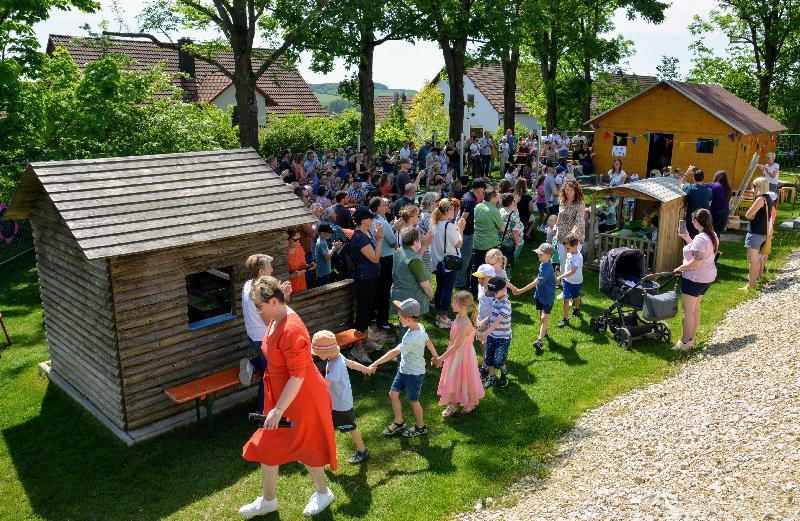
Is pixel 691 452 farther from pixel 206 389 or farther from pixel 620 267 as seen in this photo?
pixel 206 389

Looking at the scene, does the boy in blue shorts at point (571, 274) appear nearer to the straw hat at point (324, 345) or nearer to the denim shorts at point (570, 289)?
the denim shorts at point (570, 289)

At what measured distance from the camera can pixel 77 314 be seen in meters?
8.35

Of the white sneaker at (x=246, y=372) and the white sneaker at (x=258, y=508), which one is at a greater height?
the white sneaker at (x=246, y=372)

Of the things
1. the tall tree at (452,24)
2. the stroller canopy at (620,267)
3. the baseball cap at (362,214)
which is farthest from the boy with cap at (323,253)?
the tall tree at (452,24)

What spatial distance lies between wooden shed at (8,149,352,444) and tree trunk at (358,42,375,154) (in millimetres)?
15271

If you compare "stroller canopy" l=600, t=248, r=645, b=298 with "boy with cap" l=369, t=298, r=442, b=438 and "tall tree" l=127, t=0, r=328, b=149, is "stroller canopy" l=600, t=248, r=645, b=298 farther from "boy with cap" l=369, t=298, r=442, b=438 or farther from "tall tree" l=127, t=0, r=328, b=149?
"tall tree" l=127, t=0, r=328, b=149

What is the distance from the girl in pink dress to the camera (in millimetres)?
7559

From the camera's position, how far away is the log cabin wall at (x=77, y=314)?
25.4 ft

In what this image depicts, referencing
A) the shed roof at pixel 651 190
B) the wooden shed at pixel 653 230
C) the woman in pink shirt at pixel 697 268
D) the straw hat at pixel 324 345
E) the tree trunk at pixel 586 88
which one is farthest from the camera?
the tree trunk at pixel 586 88

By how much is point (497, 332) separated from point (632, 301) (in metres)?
2.77

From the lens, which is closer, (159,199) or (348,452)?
(348,452)

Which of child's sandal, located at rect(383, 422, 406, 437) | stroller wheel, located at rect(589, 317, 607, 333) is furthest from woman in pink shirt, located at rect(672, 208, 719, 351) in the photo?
child's sandal, located at rect(383, 422, 406, 437)

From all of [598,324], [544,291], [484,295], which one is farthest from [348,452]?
[598,324]

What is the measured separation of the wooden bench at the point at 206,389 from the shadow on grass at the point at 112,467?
338 millimetres
